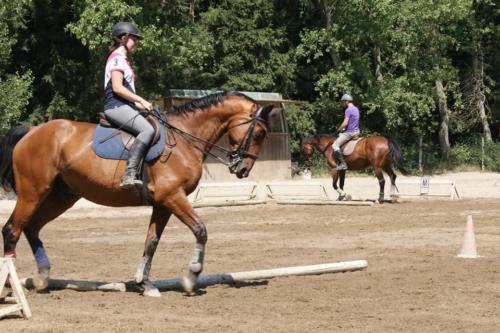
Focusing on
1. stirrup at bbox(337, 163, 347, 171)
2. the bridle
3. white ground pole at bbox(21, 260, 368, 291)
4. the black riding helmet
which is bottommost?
stirrup at bbox(337, 163, 347, 171)

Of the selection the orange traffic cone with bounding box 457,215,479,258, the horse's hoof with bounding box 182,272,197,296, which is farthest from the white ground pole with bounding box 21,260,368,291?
the orange traffic cone with bounding box 457,215,479,258

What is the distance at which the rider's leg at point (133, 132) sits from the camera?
937 cm

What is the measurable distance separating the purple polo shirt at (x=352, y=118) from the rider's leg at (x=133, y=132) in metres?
14.6

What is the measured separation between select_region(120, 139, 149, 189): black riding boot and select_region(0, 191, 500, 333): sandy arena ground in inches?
54.0

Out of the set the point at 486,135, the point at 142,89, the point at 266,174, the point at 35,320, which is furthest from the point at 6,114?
the point at 486,135

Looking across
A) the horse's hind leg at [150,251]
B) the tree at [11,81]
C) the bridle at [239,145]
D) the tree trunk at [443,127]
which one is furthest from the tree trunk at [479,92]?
the horse's hind leg at [150,251]

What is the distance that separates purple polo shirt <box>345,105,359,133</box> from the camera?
77.3 feet

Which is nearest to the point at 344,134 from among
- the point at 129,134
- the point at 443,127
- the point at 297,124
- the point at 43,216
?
the point at 43,216

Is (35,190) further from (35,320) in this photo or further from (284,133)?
(284,133)

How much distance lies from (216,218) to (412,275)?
10000 millimetres

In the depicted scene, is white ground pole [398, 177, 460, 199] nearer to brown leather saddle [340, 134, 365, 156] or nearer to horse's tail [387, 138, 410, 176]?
horse's tail [387, 138, 410, 176]

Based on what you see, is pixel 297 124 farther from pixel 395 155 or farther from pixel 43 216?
pixel 43 216

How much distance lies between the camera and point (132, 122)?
377 inches

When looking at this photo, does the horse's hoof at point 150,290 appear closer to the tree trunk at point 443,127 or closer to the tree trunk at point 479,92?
the tree trunk at point 443,127
